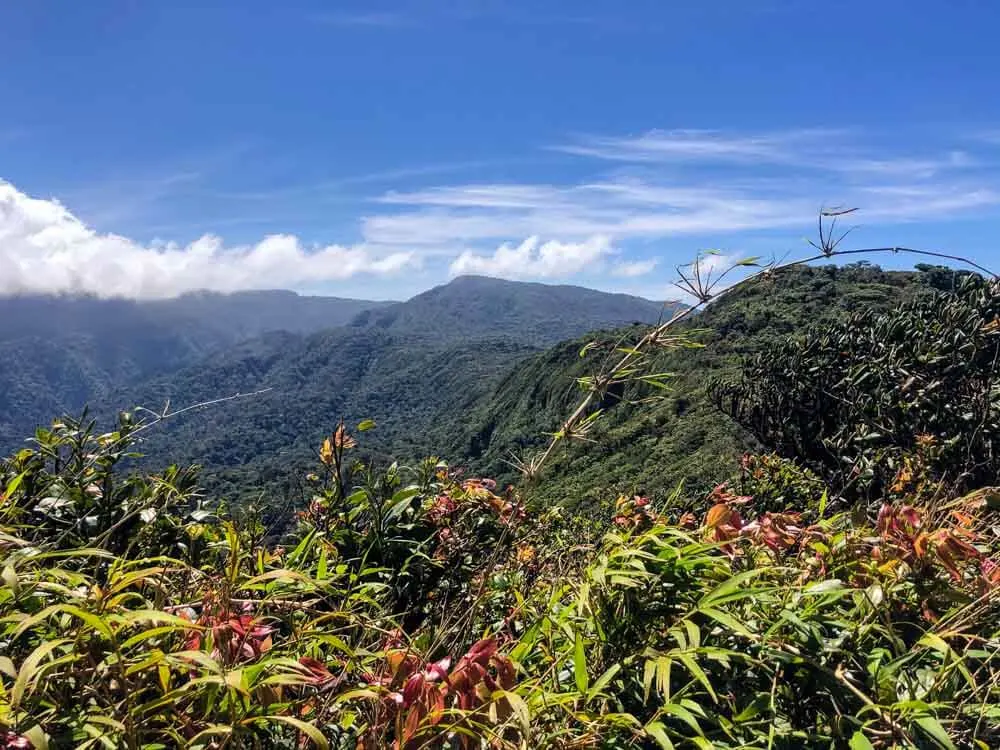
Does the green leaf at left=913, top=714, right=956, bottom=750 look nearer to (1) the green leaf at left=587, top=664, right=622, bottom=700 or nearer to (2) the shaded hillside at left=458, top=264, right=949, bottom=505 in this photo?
(1) the green leaf at left=587, top=664, right=622, bottom=700

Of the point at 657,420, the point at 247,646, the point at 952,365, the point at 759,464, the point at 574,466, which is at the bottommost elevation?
the point at 574,466

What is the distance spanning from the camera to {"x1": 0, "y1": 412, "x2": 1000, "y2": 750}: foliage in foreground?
2.98ft

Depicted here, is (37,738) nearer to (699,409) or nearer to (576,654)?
(576,654)

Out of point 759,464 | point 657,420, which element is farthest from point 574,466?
point 759,464

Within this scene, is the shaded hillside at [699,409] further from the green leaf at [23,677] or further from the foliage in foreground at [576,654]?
the green leaf at [23,677]

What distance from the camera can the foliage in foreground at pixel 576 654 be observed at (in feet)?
2.98

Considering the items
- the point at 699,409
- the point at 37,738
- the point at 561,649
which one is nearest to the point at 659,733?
the point at 561,649

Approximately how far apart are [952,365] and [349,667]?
128 inches

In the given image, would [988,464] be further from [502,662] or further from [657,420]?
[657,420]

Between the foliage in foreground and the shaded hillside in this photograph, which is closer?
the foliage in foreground

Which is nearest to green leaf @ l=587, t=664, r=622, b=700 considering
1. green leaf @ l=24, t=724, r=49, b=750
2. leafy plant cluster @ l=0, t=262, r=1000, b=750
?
leafy plant cluster @ l=0, t=262, r=1000, b=750

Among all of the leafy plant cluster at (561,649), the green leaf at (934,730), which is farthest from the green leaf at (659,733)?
the green leaf at (934,730)

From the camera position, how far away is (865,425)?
10.8 feet

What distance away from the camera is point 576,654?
1041mm
